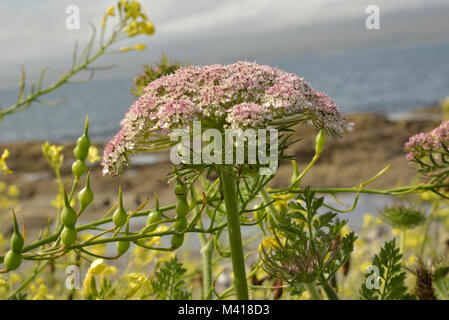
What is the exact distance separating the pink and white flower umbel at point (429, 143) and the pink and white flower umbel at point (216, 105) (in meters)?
0.42

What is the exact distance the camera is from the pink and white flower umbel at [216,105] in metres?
0.93

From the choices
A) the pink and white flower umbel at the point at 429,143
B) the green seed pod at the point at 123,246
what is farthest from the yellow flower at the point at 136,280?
the pink and white flower umbel at the point at 429,143

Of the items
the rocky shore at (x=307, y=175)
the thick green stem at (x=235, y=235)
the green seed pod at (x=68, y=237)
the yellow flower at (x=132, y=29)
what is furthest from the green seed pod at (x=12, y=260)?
the rocky shore at (x=307, y=175)

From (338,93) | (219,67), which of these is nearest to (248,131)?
(219,67)

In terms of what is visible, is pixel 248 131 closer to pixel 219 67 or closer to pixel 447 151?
pixel 219 67

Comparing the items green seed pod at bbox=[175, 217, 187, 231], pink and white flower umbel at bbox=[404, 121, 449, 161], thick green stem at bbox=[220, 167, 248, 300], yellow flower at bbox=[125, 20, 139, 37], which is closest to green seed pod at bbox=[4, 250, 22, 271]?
green seed pod at bbox=[175, 217, 187, 231]

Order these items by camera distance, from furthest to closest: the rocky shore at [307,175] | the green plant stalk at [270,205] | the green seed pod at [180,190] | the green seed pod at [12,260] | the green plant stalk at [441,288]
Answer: the rocky shore at [307,175] < the green plant stalk at [441,288] < the green plant stalk at [270,205] < the green seed pod at [180,190] < the green seed pod at [12,260]

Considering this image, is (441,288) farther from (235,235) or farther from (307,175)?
(307,175)

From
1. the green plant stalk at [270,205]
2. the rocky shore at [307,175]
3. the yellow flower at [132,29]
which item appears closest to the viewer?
the green plant stalk at [270,205]

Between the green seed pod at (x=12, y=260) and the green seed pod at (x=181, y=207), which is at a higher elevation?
the green seed pod at (x=181, y=207)

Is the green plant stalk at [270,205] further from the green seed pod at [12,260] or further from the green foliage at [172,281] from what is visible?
the green seed pod at [12,260]

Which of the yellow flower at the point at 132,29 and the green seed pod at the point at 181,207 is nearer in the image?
the green seed pod at the point at 181,207

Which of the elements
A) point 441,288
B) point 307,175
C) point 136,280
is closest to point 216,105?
point 136,280

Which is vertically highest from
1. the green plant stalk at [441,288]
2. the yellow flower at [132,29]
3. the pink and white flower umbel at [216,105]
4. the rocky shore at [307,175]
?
the rocky shore at [307,175]
